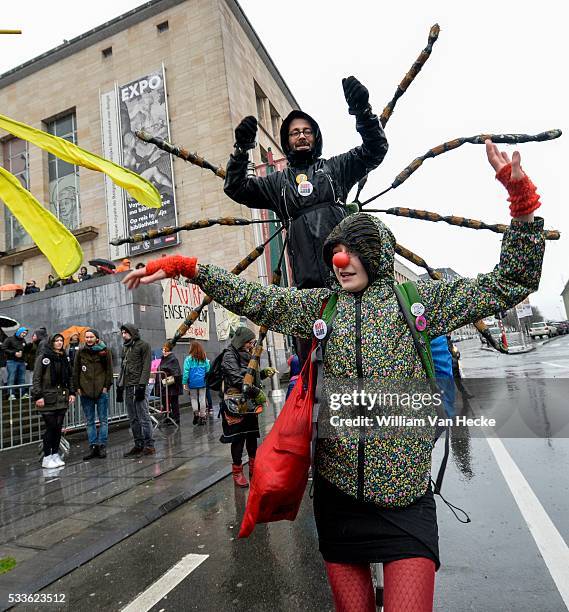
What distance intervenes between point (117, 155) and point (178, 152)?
2390 centimetres

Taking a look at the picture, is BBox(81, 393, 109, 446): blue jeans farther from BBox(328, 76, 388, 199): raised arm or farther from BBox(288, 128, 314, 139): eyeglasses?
BBox(328, 76, 388, 199): raised arm

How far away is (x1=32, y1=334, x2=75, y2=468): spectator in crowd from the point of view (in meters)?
7.00

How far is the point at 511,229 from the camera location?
161 cm

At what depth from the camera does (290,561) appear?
325cm

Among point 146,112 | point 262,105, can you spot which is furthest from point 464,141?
point 262,105

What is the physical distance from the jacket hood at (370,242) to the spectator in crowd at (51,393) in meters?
6.61

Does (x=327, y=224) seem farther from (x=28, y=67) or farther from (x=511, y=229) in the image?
(x=28, y=67)

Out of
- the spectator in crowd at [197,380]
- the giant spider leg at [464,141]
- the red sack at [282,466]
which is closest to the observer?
the red sack at [282,466]

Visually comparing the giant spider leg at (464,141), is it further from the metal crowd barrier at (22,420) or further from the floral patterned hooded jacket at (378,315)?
the metal crowd barrier at (22,420)

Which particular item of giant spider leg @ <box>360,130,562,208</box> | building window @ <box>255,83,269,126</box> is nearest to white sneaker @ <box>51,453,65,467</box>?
giant spider leg @ <box>360,130,562,208</box>

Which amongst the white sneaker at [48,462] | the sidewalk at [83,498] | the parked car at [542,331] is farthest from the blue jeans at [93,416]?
the parked car at [542,331]

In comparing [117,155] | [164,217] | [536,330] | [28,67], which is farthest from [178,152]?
[536,330]

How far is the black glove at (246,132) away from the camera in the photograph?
2498mm

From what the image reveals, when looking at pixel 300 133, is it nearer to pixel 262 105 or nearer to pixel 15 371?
pixel 15 371
